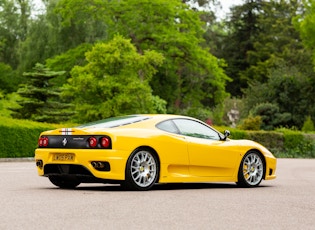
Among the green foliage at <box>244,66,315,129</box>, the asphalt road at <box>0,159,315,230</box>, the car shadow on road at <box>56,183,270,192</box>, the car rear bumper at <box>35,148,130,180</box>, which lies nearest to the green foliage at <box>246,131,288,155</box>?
the green foliage at <box>244,66,315,129</box>

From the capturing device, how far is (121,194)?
36.4ft

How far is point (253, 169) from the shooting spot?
13.6 m

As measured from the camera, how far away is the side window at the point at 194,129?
1278 cm

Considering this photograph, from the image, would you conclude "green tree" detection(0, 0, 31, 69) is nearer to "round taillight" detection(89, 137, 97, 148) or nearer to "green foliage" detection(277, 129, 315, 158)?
"green foliage" detection(277, 129, 315, 158)

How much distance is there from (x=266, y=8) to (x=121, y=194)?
229ft

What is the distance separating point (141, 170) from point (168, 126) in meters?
1.17

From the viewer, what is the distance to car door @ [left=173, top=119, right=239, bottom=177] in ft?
41.6

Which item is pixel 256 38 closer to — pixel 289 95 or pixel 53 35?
pixel 289 95

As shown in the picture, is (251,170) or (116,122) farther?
(251,170)

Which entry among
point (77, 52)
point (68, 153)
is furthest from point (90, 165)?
point (77, 52)

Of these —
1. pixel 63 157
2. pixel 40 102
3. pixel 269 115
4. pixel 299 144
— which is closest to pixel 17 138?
pixel 40 102

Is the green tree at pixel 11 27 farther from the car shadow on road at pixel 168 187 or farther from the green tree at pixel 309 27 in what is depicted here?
the car shadow on road at pixel 168 187

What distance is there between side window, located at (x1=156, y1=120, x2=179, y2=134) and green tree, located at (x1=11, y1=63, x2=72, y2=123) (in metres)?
27.6

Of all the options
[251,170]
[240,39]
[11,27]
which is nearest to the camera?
[251,170]
